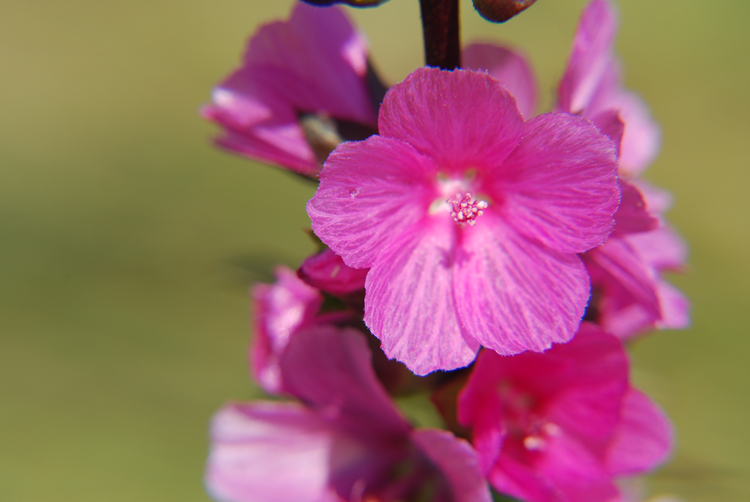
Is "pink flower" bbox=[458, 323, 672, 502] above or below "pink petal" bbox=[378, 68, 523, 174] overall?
below

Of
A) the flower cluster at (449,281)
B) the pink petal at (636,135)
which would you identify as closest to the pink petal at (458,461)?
the flower cluster at (449,281)

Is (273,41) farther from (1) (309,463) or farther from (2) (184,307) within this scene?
(2) (184,307)

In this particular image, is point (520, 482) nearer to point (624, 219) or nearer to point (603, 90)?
point (624, 219)

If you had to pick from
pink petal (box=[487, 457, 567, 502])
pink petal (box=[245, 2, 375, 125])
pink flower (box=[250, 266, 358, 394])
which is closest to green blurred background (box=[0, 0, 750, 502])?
pink flower (box=[250, 266, 358, 394])

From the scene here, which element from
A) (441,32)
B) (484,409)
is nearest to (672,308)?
(484,409)

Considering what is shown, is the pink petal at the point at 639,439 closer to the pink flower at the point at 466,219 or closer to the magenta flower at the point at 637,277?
the magenta flower at the point at 637,277

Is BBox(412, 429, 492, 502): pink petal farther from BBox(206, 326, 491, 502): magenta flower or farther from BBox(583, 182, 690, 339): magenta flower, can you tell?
BBox(583, 182, 690, 339): magenta flower
